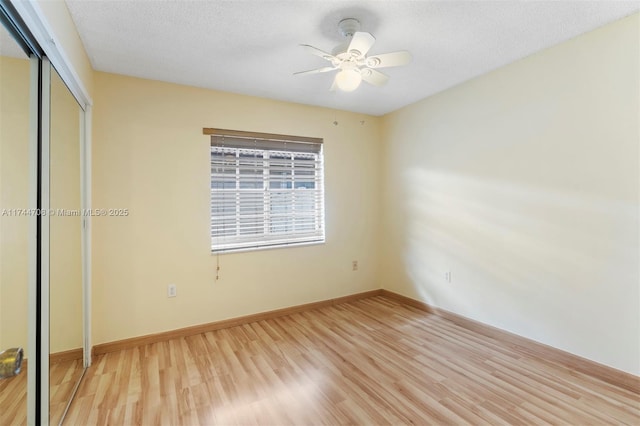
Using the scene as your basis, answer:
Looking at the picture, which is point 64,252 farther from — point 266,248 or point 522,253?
point 522,253

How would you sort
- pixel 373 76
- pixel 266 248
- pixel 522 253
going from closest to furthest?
pixel 373 76, pixel 522 253, pixel 266 248

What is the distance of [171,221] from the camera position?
2805 millimetres

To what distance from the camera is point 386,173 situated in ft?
13.0

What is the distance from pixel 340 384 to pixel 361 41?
2168 mm

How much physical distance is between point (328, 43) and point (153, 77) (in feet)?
5.26

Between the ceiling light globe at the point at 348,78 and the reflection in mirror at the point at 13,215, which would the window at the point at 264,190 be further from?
the reflection in mirror at the point at 13,215

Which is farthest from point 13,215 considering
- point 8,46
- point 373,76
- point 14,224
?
point 373,76

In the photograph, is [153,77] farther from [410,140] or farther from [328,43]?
[410,140]

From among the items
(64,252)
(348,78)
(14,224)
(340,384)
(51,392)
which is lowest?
(340,384)

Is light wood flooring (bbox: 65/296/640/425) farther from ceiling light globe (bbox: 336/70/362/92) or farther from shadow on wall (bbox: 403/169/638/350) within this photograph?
ceiling light globe (bbox: 336/70/362/92)

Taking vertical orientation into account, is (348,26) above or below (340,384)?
above

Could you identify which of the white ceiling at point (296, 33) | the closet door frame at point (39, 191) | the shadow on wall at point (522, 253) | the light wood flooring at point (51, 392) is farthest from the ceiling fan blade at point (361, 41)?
the light wood flooring at point (51, 392)

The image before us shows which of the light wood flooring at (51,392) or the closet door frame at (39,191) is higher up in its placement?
the closet door frame at (39,191)

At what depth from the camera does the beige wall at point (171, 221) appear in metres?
2.56
